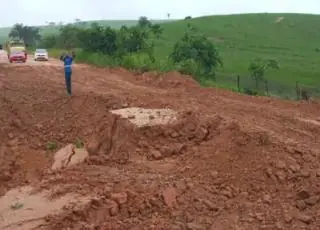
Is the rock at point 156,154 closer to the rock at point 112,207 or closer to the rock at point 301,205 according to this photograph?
the rock at point 112,207

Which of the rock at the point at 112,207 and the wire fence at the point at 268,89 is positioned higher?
the rock at the point at 112,207

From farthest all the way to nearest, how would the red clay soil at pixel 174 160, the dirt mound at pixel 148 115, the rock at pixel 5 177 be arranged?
the dirt mound at pixel 148 115 < the rock at pixel 5 177 < the red clay soil at pixel 174 160

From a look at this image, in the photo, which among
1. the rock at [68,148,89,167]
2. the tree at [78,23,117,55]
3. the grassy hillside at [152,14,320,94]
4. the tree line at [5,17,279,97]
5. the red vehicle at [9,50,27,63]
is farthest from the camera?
the grassy hillside at [152,14,320,94]

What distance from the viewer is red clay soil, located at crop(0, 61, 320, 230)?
9.17m

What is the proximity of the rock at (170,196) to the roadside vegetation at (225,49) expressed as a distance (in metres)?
13.9

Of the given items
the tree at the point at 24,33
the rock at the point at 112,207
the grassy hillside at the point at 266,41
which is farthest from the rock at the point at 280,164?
the tree at the point at 24,33

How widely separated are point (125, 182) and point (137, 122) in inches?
102

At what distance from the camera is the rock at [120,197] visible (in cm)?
964

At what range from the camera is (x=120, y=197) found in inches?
383

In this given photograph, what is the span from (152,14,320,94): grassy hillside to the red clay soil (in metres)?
17.6

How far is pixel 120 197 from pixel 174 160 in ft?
5.83

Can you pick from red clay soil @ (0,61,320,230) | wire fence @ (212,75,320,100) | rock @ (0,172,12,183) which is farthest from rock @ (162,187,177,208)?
wire fence @ (212,75,320,100)

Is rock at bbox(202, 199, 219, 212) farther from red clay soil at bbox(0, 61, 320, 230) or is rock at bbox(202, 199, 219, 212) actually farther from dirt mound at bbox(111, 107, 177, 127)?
dirt mound at bbox(111, 107, 177, 127)

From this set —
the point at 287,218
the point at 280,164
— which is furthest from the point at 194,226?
the point at 280,164
